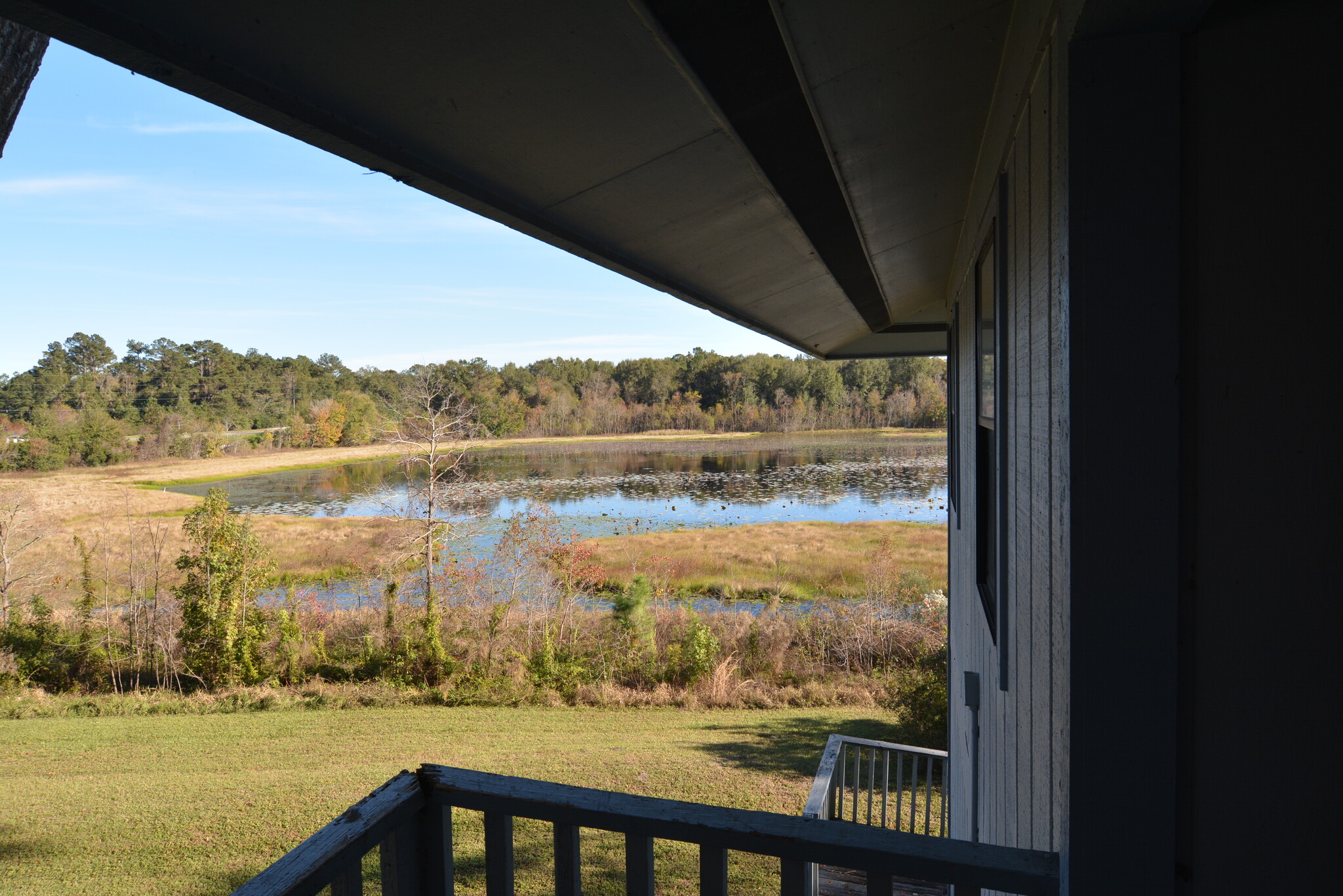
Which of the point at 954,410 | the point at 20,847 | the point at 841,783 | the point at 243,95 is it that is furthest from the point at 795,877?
the point at 20,847

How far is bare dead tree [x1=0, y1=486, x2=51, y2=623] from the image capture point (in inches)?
635

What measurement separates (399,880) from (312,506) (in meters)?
31.3

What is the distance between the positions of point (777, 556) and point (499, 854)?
23.0m

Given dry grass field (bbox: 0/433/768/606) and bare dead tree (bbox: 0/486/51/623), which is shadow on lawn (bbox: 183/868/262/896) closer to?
dry grass field (bbox: 0/433/768/606)

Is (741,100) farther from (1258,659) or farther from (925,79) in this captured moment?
(1258,659)

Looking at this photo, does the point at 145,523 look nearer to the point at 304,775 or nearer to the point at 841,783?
the point at 304,775

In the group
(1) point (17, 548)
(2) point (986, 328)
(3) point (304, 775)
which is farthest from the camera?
(1) point (17, 548)

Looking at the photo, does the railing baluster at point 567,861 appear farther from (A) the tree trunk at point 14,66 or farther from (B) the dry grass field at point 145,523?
(B) the dry grass field at point 145,523

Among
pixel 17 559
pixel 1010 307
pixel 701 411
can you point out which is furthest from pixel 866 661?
pixel 701 411

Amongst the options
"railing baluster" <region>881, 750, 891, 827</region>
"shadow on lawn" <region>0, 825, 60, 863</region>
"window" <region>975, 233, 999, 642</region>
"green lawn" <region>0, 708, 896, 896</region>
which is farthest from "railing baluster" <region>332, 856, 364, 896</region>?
"shadow on lawn" <region>0, 825, 60, 863</region>

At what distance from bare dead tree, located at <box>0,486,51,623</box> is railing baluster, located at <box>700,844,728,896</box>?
65.9ft

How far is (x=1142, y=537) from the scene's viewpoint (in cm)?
79

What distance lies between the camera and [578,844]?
3.78 feet

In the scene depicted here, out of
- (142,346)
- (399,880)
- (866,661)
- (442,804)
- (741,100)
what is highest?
(142,346)
